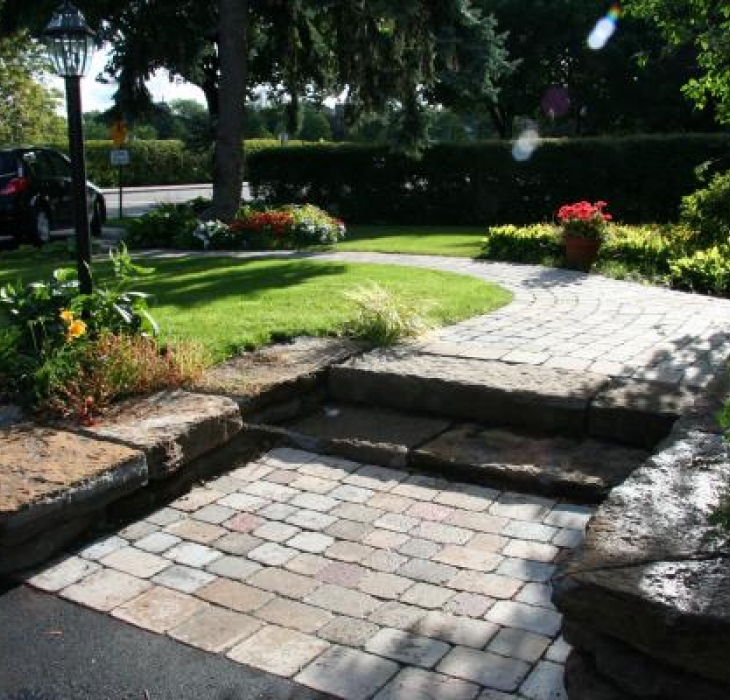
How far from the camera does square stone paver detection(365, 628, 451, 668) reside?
3.02 metres

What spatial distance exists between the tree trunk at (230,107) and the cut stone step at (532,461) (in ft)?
35.3

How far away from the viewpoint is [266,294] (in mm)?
8328

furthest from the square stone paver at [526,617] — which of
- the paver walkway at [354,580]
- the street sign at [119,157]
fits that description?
the street sign at [119,157]

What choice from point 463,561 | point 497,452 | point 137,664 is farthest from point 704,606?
point 497,452

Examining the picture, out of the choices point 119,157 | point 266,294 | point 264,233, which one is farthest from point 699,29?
point 119,157

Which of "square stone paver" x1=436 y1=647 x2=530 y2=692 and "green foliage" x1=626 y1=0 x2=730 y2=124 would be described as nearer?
"square stone paver" x1=436 y1=647 x2=530 y2=692

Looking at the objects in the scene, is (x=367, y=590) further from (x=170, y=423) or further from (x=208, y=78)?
(x=208, y=78)

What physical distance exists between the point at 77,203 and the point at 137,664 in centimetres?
349

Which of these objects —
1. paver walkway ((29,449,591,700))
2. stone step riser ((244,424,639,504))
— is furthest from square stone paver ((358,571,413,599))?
stone step riser ((244,424,639,504))

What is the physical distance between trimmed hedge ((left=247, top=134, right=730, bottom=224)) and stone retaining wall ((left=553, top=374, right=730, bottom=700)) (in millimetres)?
Answer: 14044

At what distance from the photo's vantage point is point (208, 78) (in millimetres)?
22688

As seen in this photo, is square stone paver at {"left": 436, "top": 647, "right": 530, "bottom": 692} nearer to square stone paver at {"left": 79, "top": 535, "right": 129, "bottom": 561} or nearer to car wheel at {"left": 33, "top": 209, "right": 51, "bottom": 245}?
square stone paver at {"left": 79, "top": 535, "right": 129, "bottom": 561}

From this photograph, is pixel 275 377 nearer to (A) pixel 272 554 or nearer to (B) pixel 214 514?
(B) pixel 214 514

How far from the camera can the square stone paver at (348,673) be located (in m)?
2.85
